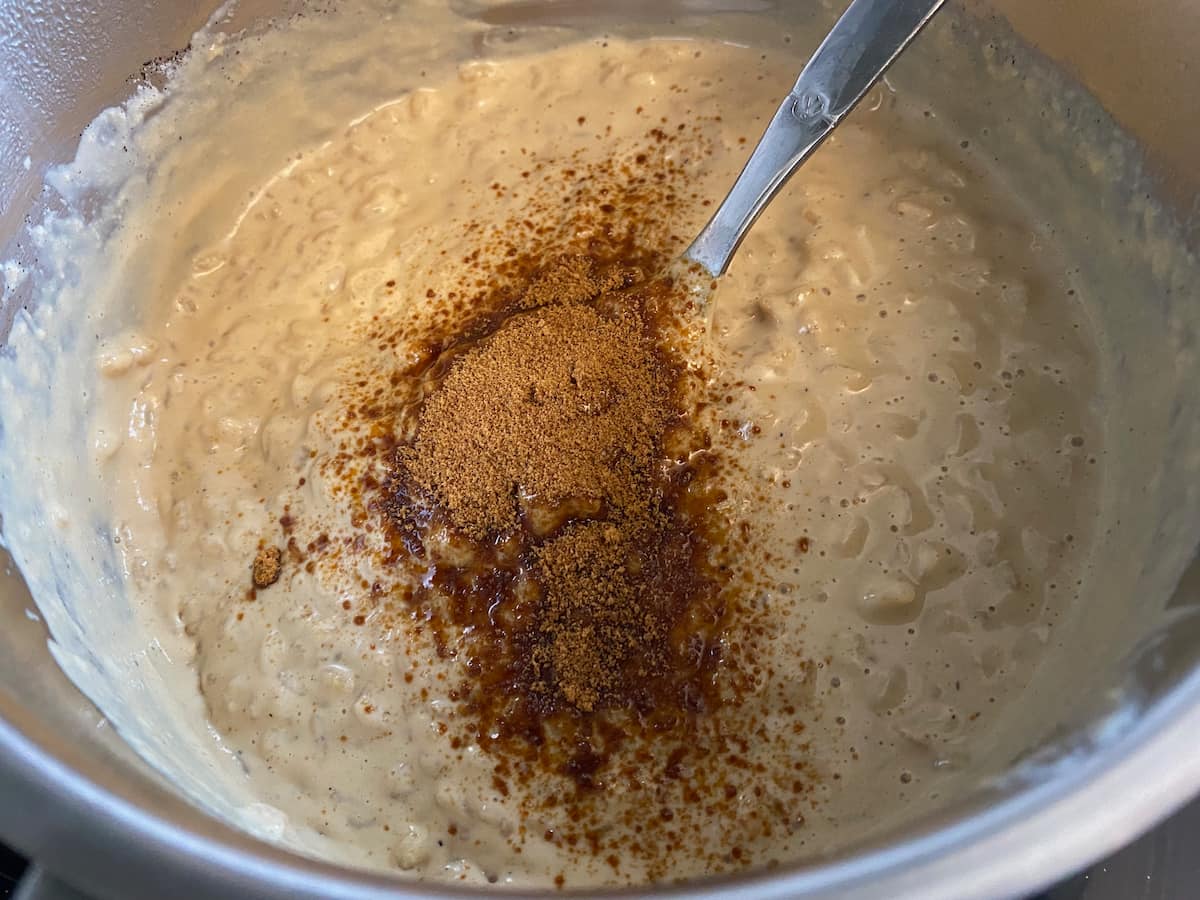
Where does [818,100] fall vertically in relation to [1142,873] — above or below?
above

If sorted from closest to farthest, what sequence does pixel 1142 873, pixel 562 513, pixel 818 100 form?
pixel 1142 873 → pixel 562 513 → pixel 818 100

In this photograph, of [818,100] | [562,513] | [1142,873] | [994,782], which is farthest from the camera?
[818,100]

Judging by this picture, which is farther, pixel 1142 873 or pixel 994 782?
pixel 1142 873

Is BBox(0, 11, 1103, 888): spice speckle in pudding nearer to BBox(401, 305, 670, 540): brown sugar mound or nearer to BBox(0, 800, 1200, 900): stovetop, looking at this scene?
BBox(401, 305, 670, 540): brown sugar mound

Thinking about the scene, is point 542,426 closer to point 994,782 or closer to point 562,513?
point 562,513

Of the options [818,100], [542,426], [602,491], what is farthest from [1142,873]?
[818,100]

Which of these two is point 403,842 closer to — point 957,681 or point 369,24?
point 957,681

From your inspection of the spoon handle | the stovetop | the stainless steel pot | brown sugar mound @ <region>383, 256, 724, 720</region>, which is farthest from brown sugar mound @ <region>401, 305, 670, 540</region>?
the stovetop

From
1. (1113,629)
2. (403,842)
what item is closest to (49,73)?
(403,842)
